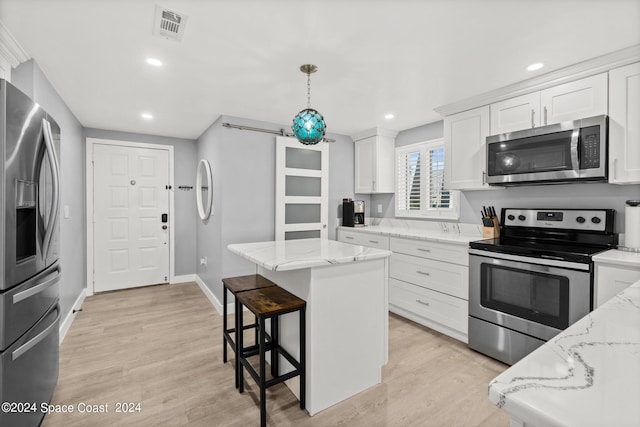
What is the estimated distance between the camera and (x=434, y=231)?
379 centimetres

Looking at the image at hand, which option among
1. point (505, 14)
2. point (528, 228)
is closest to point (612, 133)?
point (528, 228)

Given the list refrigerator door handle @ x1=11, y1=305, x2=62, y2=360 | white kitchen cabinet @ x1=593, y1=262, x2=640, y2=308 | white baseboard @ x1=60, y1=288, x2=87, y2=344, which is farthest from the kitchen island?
white baseboard @ x1=60, y1=288, x2=87, y2=344

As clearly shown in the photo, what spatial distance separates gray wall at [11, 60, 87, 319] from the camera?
2.27m

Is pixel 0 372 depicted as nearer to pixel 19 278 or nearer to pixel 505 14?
pixel 19 278

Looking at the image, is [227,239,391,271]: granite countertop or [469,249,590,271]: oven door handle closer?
[227,239,391,271]: granite countertop

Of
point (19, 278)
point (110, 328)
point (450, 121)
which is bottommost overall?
point (110, 328)

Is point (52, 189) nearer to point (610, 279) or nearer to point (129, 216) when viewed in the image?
point (129, 216)

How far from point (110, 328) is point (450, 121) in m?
4.17

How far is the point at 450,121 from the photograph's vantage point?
3.24 meters

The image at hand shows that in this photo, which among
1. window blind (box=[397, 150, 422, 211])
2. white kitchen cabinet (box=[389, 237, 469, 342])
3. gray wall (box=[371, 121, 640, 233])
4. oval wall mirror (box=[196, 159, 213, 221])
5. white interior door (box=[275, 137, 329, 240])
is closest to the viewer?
gray wall (box=[371, 121, 640, 233])

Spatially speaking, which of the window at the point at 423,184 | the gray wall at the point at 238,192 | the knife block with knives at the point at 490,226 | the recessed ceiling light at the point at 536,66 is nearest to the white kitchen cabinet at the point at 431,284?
the knife block with knives at the point at 490,226

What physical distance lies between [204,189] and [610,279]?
442cm

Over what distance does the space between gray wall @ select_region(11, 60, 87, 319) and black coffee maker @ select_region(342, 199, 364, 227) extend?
10.7 feet

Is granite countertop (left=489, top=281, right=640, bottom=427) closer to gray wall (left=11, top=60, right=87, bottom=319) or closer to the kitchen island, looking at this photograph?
the kitchen island
